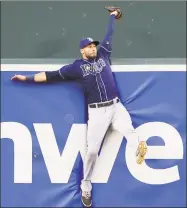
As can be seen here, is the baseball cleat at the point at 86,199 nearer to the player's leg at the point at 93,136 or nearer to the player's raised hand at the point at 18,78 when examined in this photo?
the player's leg at the point at 93,136

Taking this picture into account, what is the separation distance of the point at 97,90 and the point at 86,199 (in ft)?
2.97

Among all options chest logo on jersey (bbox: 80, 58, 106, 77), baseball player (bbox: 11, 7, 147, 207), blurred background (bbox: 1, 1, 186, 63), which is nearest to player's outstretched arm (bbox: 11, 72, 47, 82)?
baseball player (bbox: 11, 7, 147, 207)

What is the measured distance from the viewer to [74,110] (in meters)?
5.64

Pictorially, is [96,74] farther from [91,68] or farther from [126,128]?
[126,128]

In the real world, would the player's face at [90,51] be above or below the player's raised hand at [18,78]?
above

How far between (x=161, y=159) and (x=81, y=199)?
2.44 feet

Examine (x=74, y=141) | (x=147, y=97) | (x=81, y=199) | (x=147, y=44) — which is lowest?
(x=81, y=199)

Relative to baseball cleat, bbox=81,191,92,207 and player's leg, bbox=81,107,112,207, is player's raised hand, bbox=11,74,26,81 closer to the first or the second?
player's leg, bbox=81,107,112,207

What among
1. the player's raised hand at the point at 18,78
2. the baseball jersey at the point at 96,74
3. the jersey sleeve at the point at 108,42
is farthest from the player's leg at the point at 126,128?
the player's raised hand at the point at 18,78

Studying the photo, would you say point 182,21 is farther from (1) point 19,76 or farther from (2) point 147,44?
(1) point 19,76

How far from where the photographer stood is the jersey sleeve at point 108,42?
216 inches

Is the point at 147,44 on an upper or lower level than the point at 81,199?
upper

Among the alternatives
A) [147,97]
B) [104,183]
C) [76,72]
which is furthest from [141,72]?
[104,183]

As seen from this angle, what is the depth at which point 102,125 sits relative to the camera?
217 inches
